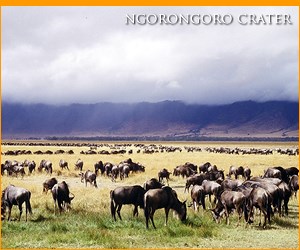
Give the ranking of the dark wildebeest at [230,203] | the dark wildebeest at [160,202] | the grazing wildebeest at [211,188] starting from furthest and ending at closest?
the grazing wildebeest at [211,188], the dark wildebeest at [230,203], the dark wildebeest at [160,202]

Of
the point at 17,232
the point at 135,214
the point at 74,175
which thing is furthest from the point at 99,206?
the point at 74,175

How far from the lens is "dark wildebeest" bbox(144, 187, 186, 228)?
589 inches

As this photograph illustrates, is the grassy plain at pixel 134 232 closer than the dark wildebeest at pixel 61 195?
Yes

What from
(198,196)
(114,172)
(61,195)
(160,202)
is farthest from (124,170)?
(160,202)

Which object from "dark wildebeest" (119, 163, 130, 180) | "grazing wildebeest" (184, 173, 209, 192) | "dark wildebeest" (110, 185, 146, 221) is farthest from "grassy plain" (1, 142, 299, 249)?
"dark wildebeest" (119, 163, 130, 180)

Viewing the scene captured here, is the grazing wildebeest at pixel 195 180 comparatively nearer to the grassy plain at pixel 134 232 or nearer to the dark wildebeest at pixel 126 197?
the grassy plain at pixel 134 232

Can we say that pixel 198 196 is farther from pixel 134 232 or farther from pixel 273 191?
pixel 134 232

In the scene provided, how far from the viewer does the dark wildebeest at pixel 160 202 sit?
589 inches

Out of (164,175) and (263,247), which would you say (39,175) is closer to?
(164,175)

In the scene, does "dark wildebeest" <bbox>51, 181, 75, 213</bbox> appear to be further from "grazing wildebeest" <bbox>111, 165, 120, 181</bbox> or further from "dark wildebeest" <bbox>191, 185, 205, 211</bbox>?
"grazing wildebeest" <bbox>111, 165, 120, 181</bbox>

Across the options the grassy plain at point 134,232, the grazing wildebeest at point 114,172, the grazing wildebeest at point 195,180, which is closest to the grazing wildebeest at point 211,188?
the grassy plain at point 134,232

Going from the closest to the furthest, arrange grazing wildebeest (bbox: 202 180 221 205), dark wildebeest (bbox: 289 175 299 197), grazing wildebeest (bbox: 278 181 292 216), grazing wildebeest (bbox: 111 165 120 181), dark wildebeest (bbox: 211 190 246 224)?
1. dark wildebeest (bbox: 211 190 246 224)
2. grazing wildebeest (bbox: 278 181 292 216)
3. grazing wildebeest (bbox: 202 180 221 205)
4. dark wildebeest (bbox: 289 175 299 197)
5. grazing wildebeest (bbox: 111 165 120 181)

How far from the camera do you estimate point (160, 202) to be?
1516 cm

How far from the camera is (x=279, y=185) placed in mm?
18531
